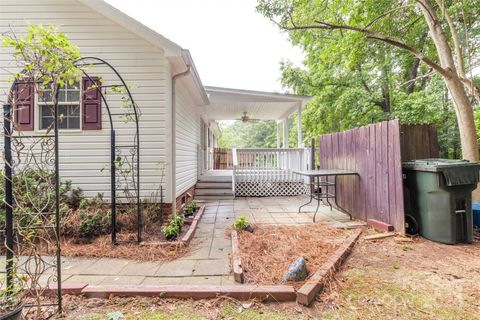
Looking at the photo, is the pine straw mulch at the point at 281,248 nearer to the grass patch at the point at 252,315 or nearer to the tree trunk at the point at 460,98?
the grass patch at the point at 252,315

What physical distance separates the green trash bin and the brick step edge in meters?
2.66

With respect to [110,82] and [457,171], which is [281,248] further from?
[110,82]

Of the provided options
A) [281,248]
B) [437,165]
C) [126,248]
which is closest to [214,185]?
[126,248]

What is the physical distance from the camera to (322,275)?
8.02 feet

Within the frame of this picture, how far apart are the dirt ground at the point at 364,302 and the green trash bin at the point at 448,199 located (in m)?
0.75

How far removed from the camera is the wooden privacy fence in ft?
12.4

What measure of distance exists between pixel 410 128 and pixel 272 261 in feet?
10.6

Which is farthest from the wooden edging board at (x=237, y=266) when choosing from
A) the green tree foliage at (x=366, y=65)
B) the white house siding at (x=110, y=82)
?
the green tree foliage at (x=366, y=65)

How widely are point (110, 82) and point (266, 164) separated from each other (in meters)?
4.95

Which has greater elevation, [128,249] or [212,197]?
[212,197]

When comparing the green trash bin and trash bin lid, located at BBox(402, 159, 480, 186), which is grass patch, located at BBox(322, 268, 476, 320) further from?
trash bin lid, located at BBox(402, 159, 480, 186)

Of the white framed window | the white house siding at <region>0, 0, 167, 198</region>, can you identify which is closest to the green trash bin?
the white house siding at <region>0, 0, 167, 198</region>

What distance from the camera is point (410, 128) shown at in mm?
4086

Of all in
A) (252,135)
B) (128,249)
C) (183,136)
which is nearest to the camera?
(128,249)
